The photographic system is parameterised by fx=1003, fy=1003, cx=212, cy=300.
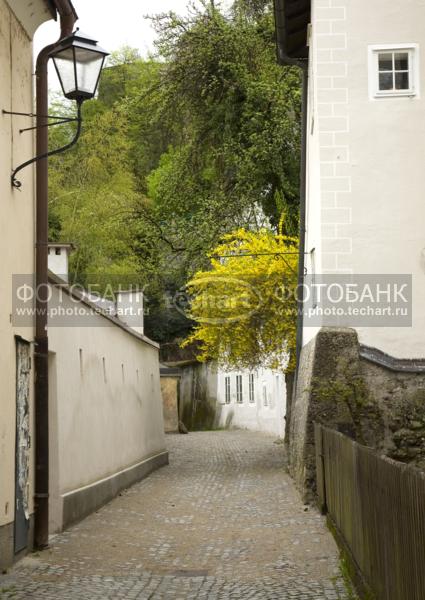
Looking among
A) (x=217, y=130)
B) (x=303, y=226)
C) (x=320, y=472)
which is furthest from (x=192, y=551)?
(x=217, y=130)

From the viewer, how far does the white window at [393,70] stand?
15.9 m

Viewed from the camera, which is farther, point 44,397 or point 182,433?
point 182,433

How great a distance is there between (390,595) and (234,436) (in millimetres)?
29673

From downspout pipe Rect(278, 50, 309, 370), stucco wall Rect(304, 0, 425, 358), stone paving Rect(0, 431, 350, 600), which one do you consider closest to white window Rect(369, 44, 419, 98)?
stucco wall Rect(304, 0, 425, 358)

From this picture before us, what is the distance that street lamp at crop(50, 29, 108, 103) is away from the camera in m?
10.2

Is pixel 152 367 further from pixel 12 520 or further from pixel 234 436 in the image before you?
pixel 12 520

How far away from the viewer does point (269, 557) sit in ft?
34.0

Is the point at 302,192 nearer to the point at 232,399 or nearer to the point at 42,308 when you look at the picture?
the point at 42,308

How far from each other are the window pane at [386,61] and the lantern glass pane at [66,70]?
7180 mm

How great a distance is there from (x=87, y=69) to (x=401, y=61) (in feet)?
23.9

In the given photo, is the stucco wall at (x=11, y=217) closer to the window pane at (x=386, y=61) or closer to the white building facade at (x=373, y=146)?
the white building facade at (x=373, y=146)

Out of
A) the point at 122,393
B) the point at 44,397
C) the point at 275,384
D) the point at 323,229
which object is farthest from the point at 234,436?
the point at 44,397

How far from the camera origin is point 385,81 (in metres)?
16.0

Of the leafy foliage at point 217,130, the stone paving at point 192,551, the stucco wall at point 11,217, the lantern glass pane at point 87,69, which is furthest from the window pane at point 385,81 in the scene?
the leafy foliage at point 217,130
